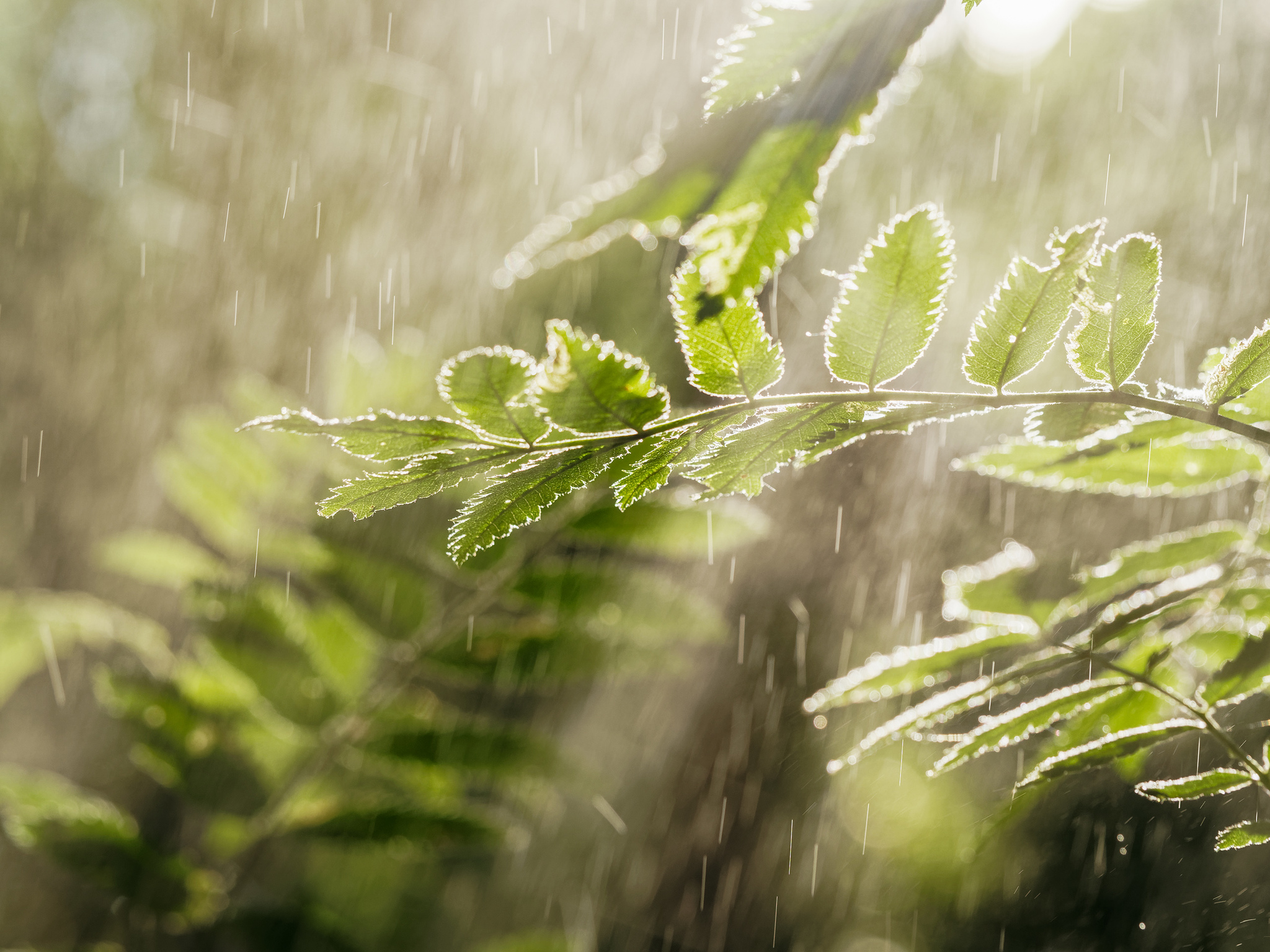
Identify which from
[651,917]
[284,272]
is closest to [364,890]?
[651,917]

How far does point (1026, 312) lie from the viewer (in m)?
0.28

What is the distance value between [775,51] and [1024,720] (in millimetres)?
326

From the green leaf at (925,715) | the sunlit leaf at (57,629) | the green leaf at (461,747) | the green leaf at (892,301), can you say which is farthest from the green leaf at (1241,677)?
the sunlit leaf at (57,629)

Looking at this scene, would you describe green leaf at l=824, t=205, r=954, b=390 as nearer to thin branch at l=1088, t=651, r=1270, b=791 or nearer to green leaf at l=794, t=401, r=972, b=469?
green leaf at l=794, t=401, r=972, b=469

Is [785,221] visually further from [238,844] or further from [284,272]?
[284,272]

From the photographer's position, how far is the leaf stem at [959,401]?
281 mm

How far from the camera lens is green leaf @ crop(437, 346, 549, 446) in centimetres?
32

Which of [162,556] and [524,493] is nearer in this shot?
[524,493]

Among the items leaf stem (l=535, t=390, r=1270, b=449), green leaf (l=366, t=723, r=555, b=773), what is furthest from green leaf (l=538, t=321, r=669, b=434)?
green leaf (l=366, t=723, r=555, b=773)

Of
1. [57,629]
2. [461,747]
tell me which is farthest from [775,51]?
[57,629]

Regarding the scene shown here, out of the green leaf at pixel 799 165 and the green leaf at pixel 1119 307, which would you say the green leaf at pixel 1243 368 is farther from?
the green leaf at pixel 799 165

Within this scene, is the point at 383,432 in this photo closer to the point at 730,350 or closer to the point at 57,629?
the point at 730,350

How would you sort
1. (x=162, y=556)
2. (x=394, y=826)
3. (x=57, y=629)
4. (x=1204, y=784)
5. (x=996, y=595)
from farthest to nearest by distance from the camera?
(x=162, y=556) < (x=57, y=629) < (x=394, y=826) < (x=996, y=595) < (x=1204, y=784)

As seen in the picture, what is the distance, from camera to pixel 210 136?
315cm
